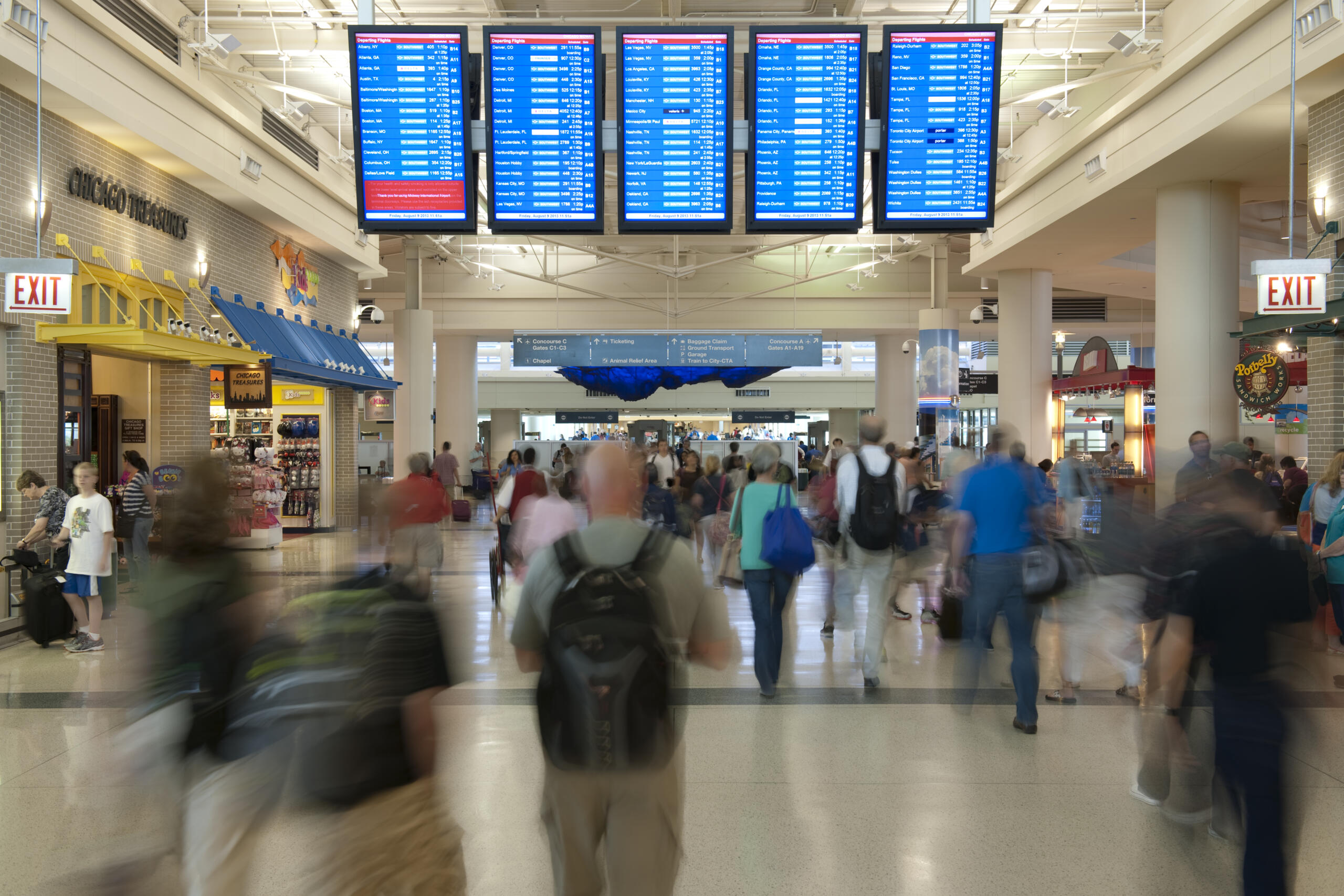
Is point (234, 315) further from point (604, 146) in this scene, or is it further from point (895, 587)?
point (895, 587)

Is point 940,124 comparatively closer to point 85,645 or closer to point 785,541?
point 785,541

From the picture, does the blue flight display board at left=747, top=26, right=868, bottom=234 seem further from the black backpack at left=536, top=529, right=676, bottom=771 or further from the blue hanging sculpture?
the blue hanging sculpture

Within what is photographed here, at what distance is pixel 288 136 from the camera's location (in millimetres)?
15062

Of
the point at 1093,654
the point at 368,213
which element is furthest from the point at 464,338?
the point at 1093,654

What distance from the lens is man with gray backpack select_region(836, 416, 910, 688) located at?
664 cm

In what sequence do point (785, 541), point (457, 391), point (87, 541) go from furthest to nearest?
point (457, 391) → point (87, 541) → point (785, 541)

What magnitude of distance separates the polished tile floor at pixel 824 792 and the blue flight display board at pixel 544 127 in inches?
170

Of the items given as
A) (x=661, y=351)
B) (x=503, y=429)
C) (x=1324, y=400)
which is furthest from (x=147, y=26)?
(x=503, y=429)

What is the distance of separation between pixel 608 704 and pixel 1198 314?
38.2ft

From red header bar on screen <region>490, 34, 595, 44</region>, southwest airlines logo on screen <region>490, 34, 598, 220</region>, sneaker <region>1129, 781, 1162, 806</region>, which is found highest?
red header bar on screen <region>490, 34, 595, 44</region>

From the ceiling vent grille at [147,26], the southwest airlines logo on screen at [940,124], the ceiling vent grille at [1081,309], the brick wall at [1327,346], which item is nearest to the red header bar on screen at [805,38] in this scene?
the southwest airlines logo on screen at [940,124]

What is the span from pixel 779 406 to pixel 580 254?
1872 centimetres

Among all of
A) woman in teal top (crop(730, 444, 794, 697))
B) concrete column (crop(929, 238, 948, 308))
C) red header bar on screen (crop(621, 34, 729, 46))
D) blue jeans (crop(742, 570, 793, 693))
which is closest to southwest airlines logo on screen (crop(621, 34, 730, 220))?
red header bar on screen (crop(621, 34, 729, 46))

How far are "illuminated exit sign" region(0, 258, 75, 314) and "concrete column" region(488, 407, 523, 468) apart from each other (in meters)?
31.9
